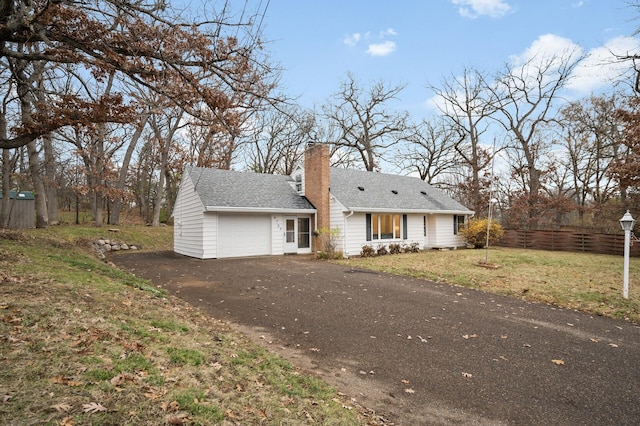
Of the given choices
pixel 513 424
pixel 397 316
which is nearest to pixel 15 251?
pixel 397 316

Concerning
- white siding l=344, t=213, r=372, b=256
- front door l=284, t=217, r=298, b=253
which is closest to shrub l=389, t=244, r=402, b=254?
white siding l=344, t=213, r=372, b=256

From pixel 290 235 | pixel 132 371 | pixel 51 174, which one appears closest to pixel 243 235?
pixel 290 235

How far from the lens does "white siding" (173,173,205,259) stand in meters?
15.5

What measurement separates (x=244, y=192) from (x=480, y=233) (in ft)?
45.6

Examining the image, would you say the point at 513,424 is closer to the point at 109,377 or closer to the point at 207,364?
the point at 207,364

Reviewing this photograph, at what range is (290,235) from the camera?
1756cm

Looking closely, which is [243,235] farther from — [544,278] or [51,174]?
[51,174]

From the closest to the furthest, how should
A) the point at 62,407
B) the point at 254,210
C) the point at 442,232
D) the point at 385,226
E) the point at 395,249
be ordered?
1. the point at 62,407
2. the point at 254,210
3. the point at 395,249
4. the point at 385,226
5. the point at 442,232

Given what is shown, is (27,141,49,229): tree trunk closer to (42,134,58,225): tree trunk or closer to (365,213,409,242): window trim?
(42,134,58,225): tree trunk

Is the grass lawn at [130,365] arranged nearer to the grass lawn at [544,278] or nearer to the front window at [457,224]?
the grass lawn at [544,278]

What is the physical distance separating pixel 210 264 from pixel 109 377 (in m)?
10.9

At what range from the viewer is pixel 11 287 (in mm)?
5148

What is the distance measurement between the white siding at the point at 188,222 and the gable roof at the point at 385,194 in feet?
21.9

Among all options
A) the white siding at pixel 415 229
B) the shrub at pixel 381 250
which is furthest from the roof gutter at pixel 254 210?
the white siding at pixel 415 229
